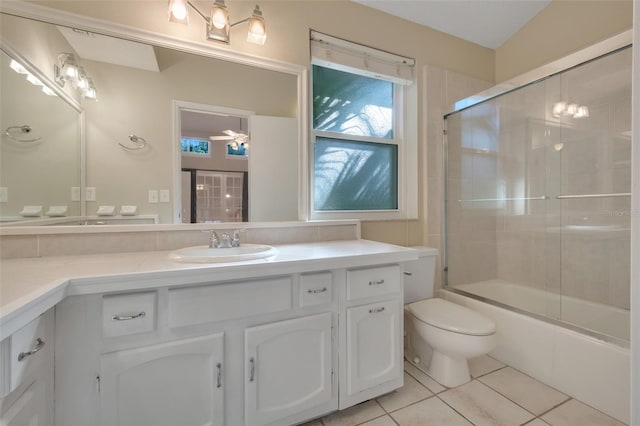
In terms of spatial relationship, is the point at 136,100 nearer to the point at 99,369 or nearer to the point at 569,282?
the point at 99,369

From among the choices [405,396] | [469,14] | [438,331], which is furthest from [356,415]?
[469,14]

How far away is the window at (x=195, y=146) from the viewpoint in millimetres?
1442

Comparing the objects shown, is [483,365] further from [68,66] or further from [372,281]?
[68,66]

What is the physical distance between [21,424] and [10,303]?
36 cm

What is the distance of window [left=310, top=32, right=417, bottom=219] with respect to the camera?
Answer: 1.94 metres

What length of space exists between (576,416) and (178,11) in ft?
9.22

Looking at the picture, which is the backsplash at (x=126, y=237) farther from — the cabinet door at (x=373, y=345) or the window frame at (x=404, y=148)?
the window frame at (x=404, y=148)

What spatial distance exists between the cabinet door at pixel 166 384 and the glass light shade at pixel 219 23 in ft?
4.94

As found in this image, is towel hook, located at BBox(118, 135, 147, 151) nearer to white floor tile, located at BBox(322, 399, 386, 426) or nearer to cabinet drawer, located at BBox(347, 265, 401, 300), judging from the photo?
cabinet drawer, located at BBox(347, 265, 401, 300)

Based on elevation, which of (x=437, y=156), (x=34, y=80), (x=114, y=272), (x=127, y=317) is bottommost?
(x=127, y=317)

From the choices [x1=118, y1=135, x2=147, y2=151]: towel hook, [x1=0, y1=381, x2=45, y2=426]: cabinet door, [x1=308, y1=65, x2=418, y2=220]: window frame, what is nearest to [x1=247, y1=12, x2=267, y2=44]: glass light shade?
[x1=118, y1=135, x2=147, y2=151]: towel hook

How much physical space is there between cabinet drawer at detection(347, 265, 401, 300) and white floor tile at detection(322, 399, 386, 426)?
0.61 m

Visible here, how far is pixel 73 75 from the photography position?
1.26 m

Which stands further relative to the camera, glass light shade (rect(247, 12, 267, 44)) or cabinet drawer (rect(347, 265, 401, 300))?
glass light shade (rect(247, 12, 267, 44))
